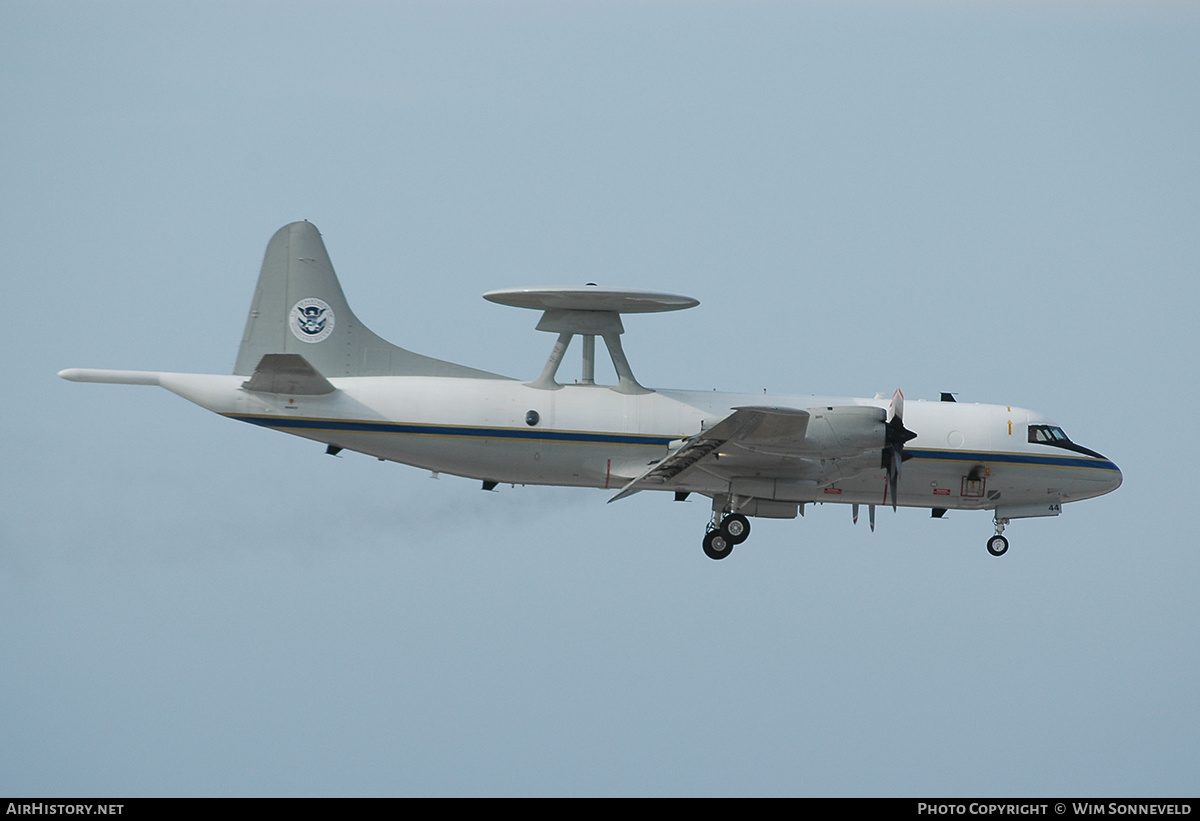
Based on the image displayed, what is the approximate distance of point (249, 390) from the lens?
26.5 metres

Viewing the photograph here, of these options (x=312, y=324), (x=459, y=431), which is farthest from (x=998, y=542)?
(x=312, y=324)

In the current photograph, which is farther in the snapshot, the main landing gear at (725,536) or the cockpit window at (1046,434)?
the cockpit window at (1046,434)

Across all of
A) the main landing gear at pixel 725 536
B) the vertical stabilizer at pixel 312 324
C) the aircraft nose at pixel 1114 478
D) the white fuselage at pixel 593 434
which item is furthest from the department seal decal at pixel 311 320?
the aircraft nose at pixel 1114 478

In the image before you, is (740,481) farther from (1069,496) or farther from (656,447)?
(1069,496)

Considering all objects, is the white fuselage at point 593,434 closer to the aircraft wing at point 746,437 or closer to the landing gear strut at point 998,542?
the aircraft wing at point 746,437

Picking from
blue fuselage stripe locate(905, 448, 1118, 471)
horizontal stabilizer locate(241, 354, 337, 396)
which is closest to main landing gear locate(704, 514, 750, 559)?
blue fuselage stripe locate(905, 448, 1118, 471)

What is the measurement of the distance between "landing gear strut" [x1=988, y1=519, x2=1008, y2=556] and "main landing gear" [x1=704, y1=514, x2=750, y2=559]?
6.02 m

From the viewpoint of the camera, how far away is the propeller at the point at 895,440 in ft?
85.4

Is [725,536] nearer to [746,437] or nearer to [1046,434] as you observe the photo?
[746,437]

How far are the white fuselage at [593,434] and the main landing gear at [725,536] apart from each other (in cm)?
62

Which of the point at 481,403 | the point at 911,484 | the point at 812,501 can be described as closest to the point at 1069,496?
the point at 911,484

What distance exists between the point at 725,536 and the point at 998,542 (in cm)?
661

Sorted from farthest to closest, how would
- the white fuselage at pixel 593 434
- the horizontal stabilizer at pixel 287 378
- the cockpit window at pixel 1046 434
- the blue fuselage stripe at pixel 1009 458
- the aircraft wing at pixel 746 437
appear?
the cockpit window at pixel 1046 434, the blue fuselage stripe at pixel 1009 458, the white fuselage at pixel 593 434, the horizontal stabilizer at pixel 287 378, the aircraft wing at pixel 746 437
